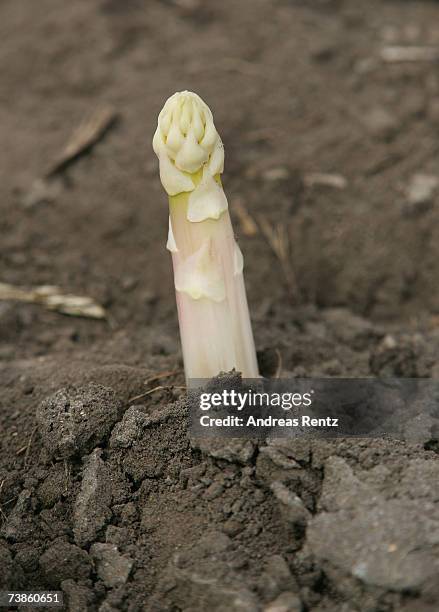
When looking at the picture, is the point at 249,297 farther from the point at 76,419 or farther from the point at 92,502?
the point at 92,502

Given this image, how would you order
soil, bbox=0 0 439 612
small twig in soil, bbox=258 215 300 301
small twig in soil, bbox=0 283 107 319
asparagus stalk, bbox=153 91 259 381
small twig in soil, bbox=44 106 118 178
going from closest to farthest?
1. soil, bbox=0 0 439 612
2. asparagus stalk, bbox=153 91 259 381
3. small twig in soil, bbox=0 283 107 319
4. small twig in soil, bbox=258 215 300 301
5. small twig in soil, bbox=44 106 118 178

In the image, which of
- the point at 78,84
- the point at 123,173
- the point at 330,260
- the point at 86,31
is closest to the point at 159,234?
the point at 123,173

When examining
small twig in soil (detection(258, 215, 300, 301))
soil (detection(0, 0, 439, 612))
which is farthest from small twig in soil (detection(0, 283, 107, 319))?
small twig in soil (detection(258, 215, 300, 301))

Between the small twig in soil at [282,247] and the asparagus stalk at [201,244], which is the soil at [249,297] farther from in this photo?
the asparagus stalk at [201,244]

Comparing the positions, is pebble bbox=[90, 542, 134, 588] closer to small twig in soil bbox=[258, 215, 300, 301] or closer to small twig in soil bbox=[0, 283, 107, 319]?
small twig in soil bbox=[0, 283, 107, 319]

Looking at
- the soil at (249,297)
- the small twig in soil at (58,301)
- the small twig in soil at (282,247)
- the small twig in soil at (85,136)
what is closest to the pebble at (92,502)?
the soil at (249,297)

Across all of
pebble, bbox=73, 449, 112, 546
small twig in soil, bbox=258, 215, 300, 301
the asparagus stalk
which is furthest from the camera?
small twig in soil, bbox=258, 215, 300, 301

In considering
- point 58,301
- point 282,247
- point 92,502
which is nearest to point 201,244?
point 92,502
